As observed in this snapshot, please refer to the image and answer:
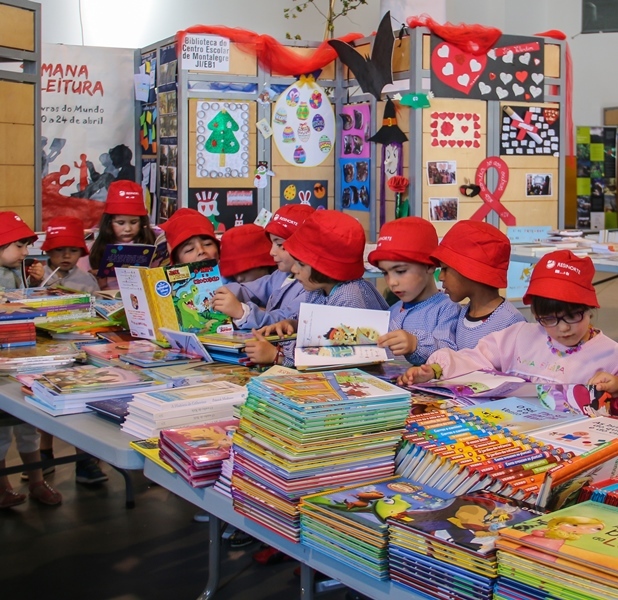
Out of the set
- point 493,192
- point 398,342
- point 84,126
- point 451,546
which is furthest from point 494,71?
point 451,546

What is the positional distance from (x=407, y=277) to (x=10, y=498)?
83.1 inches

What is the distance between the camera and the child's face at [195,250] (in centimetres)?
403

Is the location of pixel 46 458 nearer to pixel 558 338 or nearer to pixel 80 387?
pixel 80 387

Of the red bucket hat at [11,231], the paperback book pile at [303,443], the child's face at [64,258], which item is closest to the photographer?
the paperback book pile at [303,443]

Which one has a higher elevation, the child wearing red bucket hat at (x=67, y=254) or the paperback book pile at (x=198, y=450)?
the child wearing red bucket hat at (x=67, y=254)

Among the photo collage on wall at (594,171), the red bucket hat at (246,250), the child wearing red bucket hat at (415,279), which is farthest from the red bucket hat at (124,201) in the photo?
the photo collage on wall at (594,171)

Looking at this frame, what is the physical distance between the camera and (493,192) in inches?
256

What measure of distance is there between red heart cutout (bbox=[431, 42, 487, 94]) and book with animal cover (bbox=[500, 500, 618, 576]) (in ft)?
16.5

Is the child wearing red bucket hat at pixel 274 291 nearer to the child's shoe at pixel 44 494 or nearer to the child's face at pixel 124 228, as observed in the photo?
the child's face at pixel 124 228

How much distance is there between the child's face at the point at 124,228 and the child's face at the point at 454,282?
2.31m

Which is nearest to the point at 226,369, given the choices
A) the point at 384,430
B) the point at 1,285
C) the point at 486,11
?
the point at 384,430

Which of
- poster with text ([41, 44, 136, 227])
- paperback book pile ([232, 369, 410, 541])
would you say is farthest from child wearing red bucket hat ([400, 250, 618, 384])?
poster with text ([41, 44, 136, 227])

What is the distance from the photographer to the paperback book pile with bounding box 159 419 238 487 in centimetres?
187

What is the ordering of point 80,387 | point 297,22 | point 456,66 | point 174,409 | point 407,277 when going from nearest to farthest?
1. point 174,409
2. point 80,387
3. point 407,277
4. point 456,66
5. point 297,22
